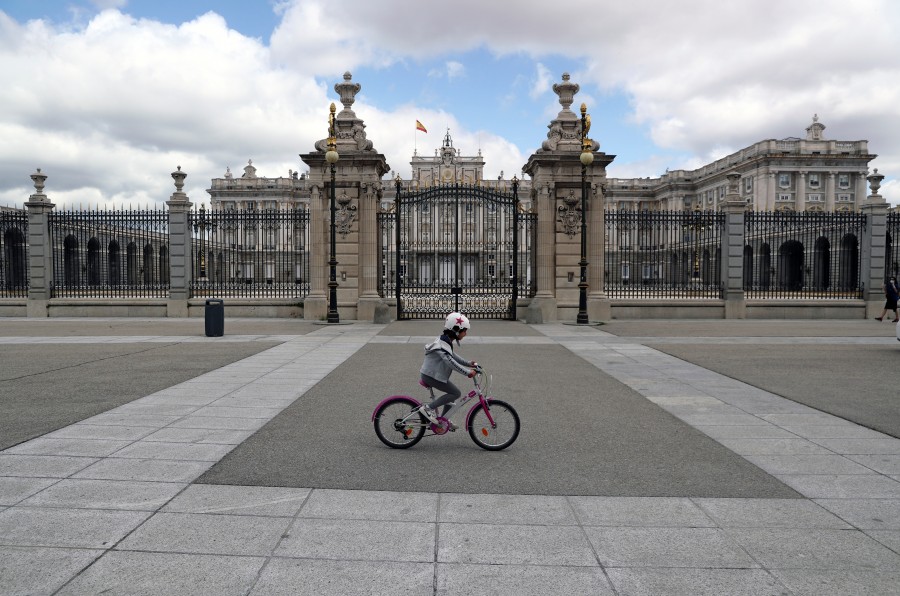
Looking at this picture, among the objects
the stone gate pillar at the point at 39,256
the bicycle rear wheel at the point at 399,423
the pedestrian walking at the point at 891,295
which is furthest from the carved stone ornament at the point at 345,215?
the pedestrian walking at the point at 891,295

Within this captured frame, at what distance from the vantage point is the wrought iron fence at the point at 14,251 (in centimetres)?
2612

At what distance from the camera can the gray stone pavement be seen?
380 cm

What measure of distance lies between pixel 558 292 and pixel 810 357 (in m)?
10.5

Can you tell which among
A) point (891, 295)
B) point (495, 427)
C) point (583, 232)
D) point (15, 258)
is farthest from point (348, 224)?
point (891, 295)

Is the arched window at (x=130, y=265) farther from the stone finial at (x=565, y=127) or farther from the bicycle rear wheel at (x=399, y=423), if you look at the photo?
the bicycle rear wheel at (x=399, y=423)

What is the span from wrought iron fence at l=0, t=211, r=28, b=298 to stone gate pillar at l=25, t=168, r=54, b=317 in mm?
1008

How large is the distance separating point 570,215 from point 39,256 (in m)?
21.2

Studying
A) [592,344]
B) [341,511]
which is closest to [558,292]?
[592,344]

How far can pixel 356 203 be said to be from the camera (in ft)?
75.8

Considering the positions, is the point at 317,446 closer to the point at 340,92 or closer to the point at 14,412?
the point at 14,412

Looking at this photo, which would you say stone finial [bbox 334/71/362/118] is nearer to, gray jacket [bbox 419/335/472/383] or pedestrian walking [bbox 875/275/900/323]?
gray jacket [bbox 419/335/472/383]

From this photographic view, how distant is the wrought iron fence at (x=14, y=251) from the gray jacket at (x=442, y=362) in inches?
1035

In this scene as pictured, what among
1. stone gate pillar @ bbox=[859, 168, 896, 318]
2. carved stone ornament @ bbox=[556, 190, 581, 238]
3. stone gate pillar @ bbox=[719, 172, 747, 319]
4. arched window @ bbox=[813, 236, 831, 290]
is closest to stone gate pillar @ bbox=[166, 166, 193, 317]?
carved stone ornament @ bbox=[556, 190, 581, 238]

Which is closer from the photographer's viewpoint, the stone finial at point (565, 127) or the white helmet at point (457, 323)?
the white helmet at point (457, 323)
